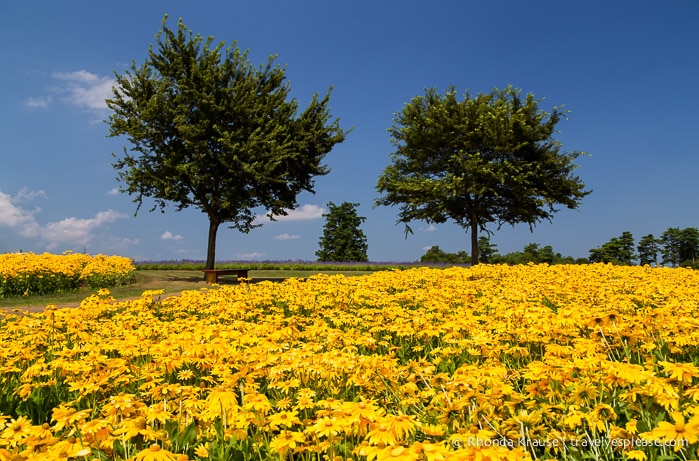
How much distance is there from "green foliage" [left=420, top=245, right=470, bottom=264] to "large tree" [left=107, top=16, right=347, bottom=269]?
2495 centimetres

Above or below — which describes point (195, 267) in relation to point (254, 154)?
below

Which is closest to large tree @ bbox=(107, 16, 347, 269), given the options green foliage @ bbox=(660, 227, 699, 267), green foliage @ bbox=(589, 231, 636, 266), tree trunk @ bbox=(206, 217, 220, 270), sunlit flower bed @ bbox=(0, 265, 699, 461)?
tree trunk @ bbox=(206, 217, 220, 270)

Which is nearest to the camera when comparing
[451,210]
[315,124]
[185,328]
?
[185,328]

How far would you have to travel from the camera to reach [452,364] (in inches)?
172

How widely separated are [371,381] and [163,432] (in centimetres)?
156

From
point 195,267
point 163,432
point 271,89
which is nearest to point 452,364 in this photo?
point 163,432

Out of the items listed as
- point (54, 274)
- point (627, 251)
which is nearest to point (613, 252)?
point (627, 251)

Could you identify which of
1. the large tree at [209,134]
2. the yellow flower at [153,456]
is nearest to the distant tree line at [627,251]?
the large tree at [209,134]

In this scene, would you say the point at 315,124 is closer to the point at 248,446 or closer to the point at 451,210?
the point at 451,210

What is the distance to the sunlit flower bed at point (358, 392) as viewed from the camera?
2.30 metres

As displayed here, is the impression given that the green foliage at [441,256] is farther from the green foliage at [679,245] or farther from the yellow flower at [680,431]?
the yellow flower at [680,431]

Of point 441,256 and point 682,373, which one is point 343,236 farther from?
point 682,373

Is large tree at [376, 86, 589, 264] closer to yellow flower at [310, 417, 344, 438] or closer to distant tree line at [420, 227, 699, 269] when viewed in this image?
distant tree line at [420, 227, 699, 269]

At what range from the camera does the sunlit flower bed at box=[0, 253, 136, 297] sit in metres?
15.0
